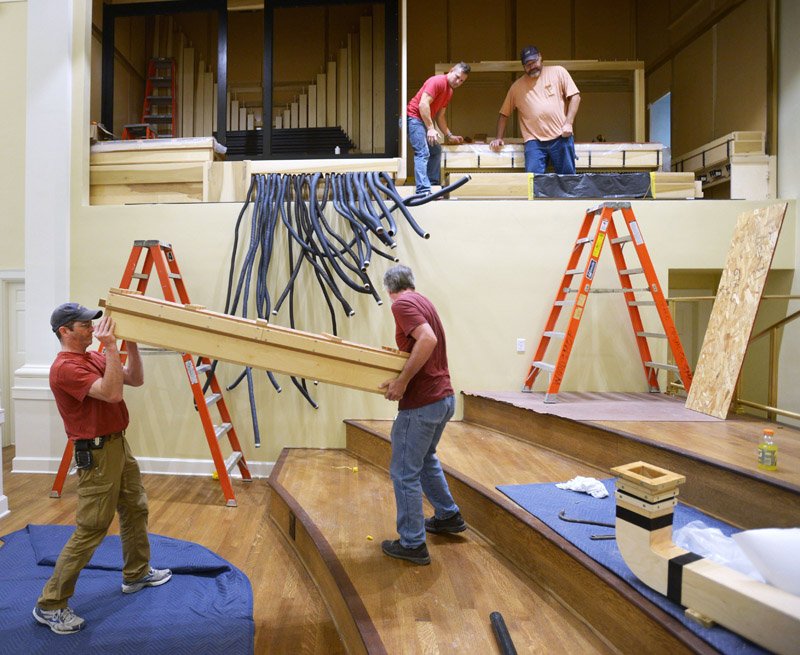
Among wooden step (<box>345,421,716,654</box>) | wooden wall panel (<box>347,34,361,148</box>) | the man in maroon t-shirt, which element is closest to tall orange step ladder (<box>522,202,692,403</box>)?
wooden step (<box>345,421,716,654</box>)

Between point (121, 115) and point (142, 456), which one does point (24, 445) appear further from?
point (121, 115)

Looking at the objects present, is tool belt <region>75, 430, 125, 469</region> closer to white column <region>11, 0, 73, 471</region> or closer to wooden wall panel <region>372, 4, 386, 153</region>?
white column <region>11, 0, 73, 471</region>

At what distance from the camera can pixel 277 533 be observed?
2936 millimetres

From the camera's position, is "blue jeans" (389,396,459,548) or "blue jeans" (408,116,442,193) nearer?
"blue jeans" (389,396,459,548)

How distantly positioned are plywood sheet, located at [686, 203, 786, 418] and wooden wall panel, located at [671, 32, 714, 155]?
269cm

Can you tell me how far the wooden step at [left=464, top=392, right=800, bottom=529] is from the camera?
6.21 ft

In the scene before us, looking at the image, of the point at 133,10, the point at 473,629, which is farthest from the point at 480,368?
the point at 133,10

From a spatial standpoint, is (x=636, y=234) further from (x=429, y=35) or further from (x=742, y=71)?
(x=429, y=35)

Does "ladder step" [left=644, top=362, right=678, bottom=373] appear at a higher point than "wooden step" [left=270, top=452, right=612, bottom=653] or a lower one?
higher

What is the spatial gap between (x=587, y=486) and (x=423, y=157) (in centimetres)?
274

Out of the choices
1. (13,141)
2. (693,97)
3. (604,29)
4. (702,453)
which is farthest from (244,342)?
(604,29)

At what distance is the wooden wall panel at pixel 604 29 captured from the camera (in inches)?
261

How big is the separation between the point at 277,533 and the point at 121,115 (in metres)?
5.20

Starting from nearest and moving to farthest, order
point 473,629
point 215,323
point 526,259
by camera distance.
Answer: point 473,629 < point 215,323 < point 526,259
